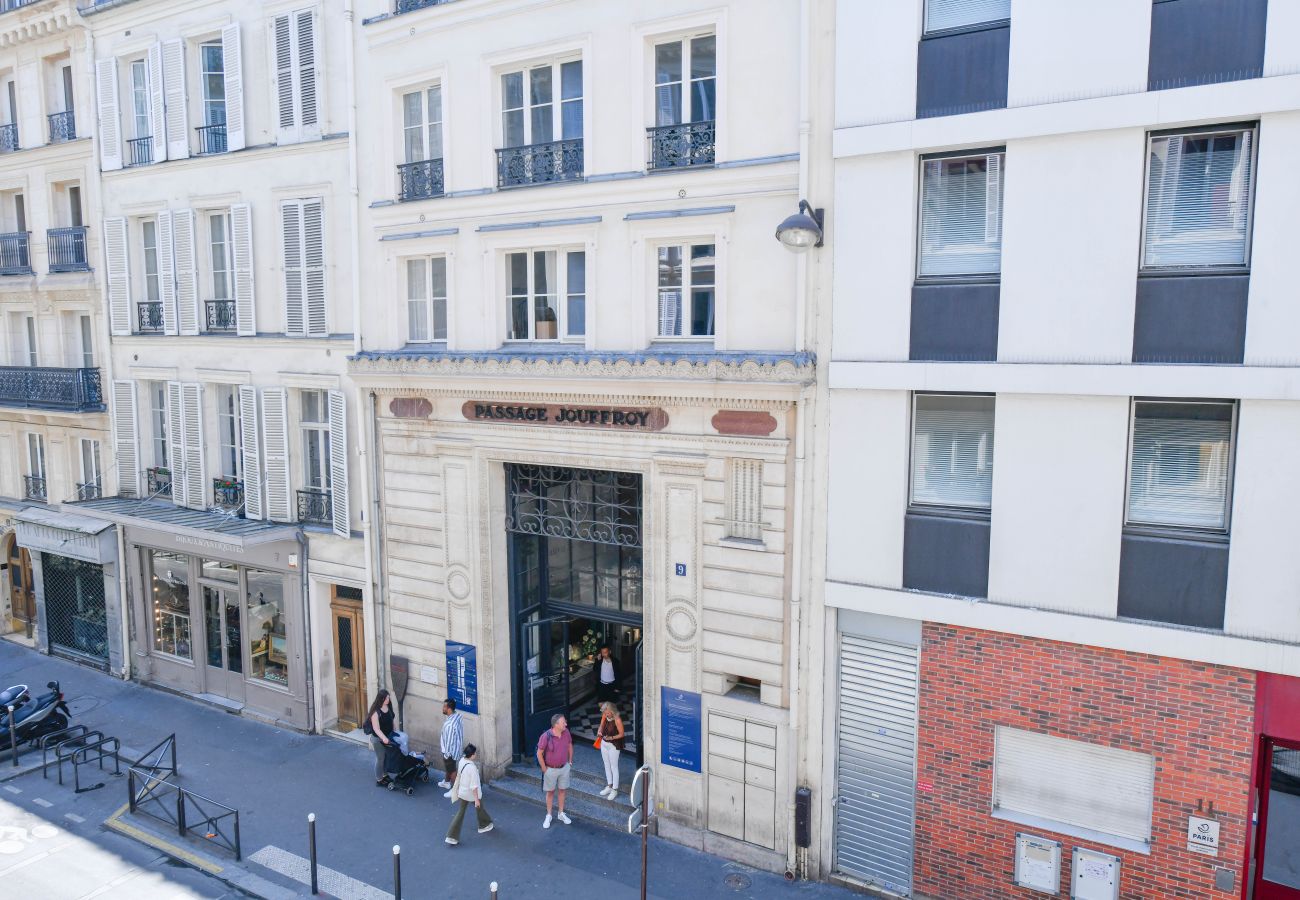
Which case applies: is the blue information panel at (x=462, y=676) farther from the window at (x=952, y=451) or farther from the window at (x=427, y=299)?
the window at (x=952, y=451)

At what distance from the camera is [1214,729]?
8.93 metres

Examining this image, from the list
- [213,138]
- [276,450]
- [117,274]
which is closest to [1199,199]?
[276,450]

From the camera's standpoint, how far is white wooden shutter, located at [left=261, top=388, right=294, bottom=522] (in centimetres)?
1571

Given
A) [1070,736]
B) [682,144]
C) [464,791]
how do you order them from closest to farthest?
[1070,736] < [682,144] < [464,791]

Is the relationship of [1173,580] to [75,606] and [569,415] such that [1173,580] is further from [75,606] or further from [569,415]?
[75,606]

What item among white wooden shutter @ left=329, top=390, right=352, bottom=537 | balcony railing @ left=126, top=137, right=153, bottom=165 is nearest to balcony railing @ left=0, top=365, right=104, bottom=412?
balcony railing @ left=126, top=137, right=153, bottom=165

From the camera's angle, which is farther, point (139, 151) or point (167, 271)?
point (139, 151)

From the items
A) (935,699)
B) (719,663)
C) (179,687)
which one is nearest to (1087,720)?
(935,699)

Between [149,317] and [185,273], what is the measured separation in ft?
5.18

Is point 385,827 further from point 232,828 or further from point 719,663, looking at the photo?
point 719,663

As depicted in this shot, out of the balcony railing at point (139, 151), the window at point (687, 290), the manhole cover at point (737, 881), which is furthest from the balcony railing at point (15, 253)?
the manhole cover at point (737, 881)

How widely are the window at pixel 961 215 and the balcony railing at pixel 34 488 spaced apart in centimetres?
2035

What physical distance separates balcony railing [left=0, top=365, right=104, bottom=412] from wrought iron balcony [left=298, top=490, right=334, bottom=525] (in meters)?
6.23

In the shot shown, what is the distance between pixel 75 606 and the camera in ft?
→ 65.4
